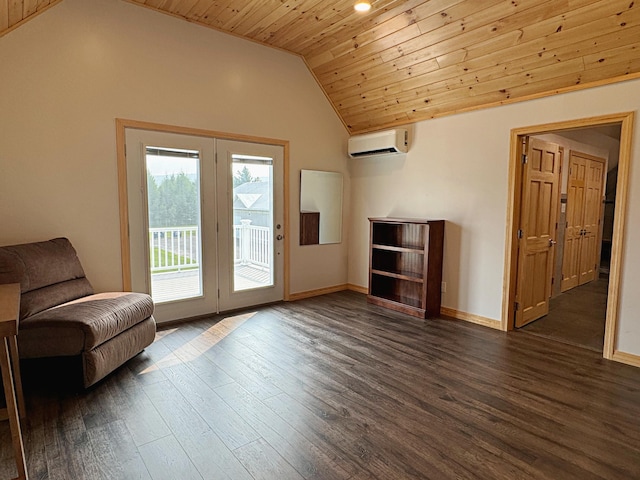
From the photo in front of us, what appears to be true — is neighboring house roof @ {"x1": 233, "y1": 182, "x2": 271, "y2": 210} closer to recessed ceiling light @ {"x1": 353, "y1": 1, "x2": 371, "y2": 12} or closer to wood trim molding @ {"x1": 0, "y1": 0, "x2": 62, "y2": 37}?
recessed ceiling light @ {"x1": 353, "y1": 1, "x2": 371, "y2": 12}

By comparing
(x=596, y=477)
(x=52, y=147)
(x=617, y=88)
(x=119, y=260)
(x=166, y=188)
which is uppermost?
(x=617, y=88)

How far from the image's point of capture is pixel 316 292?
5.39 meters

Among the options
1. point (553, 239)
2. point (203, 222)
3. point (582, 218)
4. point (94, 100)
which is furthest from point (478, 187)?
point (94, 100)

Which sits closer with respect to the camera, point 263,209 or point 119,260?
point 119,260

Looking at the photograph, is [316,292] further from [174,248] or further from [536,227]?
[536,227]

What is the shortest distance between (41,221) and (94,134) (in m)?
0.93

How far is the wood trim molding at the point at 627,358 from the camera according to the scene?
312cm

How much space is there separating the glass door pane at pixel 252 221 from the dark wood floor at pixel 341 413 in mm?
1130

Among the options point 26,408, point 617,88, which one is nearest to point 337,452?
point 26,408

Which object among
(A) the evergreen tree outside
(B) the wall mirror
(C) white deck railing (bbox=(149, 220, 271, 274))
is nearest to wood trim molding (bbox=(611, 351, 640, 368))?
(B) the wall mirror

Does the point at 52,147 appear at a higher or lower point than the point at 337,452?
higher

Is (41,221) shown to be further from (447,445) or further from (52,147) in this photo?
(447,445)

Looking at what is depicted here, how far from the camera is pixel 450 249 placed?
4.46m

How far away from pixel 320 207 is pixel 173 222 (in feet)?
6.90
